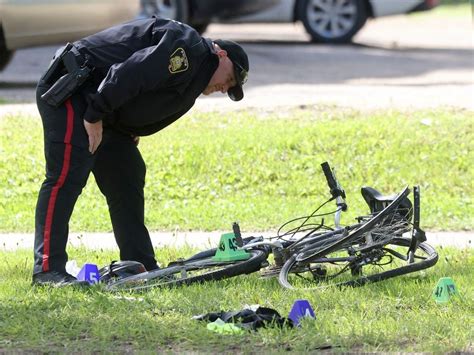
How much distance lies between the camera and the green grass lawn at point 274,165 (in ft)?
30.6

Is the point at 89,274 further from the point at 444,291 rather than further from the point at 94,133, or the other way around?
the point at 444,291

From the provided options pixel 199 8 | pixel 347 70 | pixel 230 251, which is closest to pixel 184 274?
pixel 230 251

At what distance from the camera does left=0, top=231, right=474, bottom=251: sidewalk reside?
804 cm

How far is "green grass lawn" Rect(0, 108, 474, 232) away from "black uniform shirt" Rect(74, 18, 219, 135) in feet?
8.58

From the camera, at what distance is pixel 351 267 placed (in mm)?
6512

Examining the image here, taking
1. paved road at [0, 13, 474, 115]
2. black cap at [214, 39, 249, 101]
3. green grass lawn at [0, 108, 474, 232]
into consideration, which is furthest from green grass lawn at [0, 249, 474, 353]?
paved road at [0, 13, 474, 115]

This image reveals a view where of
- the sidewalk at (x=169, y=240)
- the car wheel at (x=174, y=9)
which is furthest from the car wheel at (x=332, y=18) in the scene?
the sidewalk at (x=169, y=240)

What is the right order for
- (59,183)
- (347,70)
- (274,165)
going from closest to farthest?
(59,183), (274,165), (347,70)

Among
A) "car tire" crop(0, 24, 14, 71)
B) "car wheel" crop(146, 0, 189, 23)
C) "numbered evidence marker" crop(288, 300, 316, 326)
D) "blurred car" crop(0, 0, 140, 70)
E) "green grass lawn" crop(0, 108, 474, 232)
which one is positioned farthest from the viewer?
"car wheel" crop(146, 0, 189, 23)

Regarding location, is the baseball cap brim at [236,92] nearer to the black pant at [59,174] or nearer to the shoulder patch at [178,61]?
the shoulder patch at [178,61]

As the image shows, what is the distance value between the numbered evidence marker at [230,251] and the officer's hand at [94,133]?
2.77ft

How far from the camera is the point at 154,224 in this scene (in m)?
8.84

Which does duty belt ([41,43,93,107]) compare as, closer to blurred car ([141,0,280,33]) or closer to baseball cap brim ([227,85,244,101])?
baseball cap brim ([227,85,244,101])

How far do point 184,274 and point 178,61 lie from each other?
116 cm
